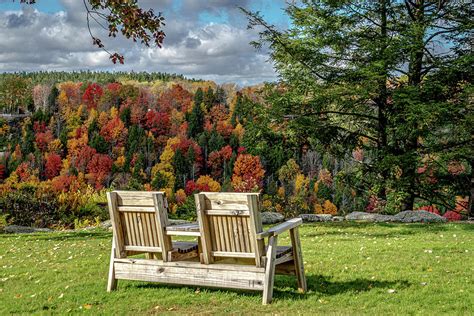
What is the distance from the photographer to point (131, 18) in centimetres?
587

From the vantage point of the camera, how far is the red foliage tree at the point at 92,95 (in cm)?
11081

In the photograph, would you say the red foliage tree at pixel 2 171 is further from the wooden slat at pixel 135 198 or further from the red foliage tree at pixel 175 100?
the wooden slat at pixel 135 198

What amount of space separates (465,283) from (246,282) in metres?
2.57

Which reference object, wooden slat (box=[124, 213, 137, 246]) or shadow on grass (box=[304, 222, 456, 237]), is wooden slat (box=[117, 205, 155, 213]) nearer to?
wooden slat (box=[124, 213, 137, 246])

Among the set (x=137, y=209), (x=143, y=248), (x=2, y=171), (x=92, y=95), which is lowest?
(x=2, y=171)

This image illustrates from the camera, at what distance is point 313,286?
20.1ft

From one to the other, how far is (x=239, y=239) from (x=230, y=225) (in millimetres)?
165

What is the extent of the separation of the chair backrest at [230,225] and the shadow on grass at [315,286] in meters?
0.55

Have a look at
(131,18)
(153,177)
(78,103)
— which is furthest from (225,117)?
(131,18)

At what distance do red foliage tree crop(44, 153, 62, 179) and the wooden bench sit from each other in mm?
89526

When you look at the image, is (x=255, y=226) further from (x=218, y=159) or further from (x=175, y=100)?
(x=175, y=100)

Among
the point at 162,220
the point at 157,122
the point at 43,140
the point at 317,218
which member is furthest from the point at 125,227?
the point at 157,122

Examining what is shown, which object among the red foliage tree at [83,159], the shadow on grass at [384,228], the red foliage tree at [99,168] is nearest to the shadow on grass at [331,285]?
the shadow on grass at [384,228]

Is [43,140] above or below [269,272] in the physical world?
below
